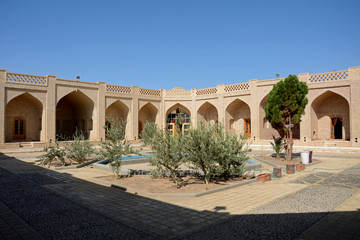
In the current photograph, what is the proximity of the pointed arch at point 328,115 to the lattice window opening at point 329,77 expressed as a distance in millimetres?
1051

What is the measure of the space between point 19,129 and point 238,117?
774 inches

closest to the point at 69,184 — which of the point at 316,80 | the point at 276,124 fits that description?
the point at 276,124

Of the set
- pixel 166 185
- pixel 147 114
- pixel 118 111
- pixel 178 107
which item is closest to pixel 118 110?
pixel 118 111

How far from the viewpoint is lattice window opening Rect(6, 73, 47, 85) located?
1920 cm

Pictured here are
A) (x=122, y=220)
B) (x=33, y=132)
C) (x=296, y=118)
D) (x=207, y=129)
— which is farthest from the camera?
(x=33, y=132)

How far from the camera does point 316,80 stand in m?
19.3

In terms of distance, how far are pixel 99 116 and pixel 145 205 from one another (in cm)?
1932

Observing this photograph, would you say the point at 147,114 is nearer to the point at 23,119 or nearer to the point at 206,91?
the point at 206,91

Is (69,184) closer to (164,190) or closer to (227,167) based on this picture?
(164,190)

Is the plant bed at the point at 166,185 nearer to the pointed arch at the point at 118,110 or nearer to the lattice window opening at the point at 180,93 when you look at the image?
the pointed arch at the point at 118,110

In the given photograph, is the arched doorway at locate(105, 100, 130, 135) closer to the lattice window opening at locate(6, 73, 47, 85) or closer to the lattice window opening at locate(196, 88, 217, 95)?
the lattice window opening at locate(6, 73, 47, 85)

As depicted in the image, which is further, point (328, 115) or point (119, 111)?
point (119, 111)

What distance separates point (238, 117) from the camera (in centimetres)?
2548

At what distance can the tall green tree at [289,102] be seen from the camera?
12.2 meters
